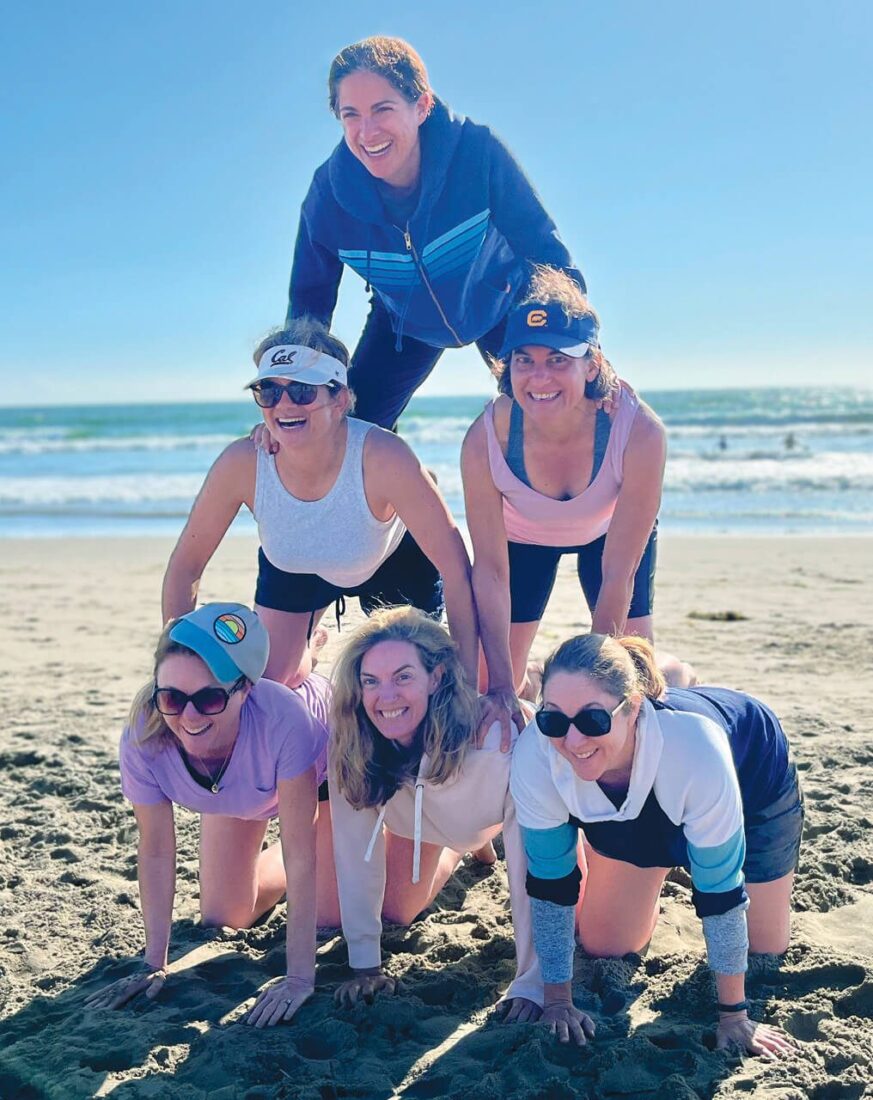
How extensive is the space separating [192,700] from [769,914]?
1959mm

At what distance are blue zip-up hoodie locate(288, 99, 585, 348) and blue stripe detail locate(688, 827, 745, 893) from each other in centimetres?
198

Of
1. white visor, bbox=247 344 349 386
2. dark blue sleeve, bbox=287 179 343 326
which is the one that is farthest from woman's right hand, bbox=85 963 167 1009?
dark blue sleeve, bbox=287 179 343 326

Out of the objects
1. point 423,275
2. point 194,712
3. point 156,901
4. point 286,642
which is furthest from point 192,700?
point 423,275

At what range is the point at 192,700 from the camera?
3252mm

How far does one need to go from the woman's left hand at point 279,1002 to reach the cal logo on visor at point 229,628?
1064 millimetres

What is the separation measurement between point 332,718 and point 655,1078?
139cm

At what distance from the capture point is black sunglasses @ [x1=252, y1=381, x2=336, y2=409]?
366cm

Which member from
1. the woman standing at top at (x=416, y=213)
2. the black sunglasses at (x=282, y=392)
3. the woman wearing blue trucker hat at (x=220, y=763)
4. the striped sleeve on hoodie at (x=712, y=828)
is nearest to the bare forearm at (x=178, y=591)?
the woman wearing blue trucker hat at (x=220, y=763)

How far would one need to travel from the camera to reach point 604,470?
3.71 metres

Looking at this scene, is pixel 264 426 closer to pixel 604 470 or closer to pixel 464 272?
pixel 464 272

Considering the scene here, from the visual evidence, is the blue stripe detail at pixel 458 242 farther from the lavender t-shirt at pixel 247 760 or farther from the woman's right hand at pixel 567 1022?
the woman's right hand at pixel 567 1022

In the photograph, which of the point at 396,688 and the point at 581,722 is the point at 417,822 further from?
the point at 581,722

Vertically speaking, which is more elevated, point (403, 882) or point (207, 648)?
point (207, 648)

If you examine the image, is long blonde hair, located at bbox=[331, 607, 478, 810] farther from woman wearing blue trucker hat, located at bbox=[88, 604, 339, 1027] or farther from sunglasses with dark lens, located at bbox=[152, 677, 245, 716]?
sunglasses with dark lens, located at bbox=[152, 677, 245, 716]
